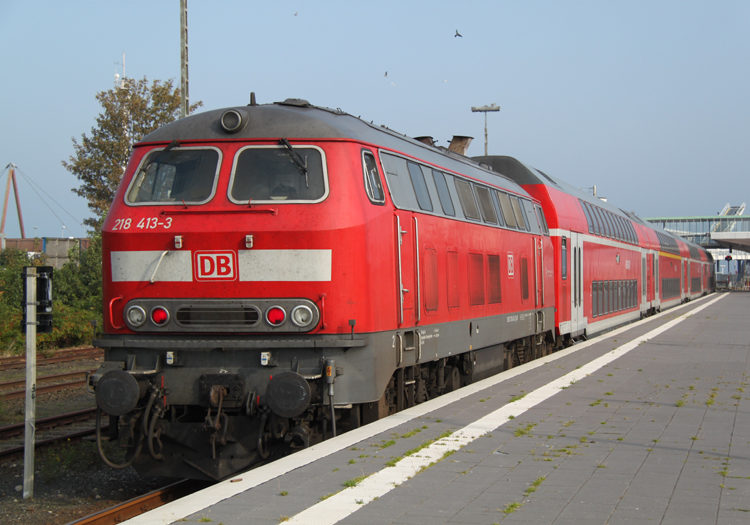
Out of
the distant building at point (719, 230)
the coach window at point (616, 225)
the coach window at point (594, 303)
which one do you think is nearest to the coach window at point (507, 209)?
the coach window at point (594, 303)

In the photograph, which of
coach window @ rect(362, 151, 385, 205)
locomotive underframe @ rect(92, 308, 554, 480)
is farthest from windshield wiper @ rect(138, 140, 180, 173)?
coach window @ rect(362, 151, 385, 205)

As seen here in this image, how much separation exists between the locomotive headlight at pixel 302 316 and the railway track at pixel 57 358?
1348 centimetres

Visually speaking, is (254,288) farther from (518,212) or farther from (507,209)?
(518,212)

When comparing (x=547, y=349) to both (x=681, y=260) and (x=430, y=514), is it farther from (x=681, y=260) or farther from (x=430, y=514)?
(x=681, y=260)

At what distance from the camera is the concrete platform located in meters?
5.00

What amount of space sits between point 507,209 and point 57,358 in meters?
13.0

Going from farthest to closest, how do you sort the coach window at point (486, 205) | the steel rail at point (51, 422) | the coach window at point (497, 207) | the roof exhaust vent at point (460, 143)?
the roof exhaust vent at point (460, 143), the coach window at point (497, 207), the coach window at point (486, 205), the steel rail at point (51, 422)

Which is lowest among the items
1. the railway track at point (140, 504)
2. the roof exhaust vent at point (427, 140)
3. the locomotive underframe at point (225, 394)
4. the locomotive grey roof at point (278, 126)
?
the railway track at point (140, 504)

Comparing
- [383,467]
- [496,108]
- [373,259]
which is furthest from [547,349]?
[496,108]

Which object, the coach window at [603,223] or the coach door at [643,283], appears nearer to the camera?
the coach window at [603,223]

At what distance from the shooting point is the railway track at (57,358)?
18.7m

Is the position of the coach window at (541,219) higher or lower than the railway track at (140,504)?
higher

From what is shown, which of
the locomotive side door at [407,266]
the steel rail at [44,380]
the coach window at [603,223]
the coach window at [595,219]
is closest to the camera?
the locomotive side door at [407,266]

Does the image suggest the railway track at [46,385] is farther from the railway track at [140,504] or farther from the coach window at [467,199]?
the coach window at [467,199]
